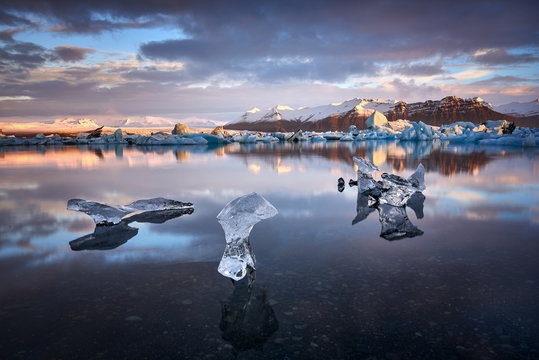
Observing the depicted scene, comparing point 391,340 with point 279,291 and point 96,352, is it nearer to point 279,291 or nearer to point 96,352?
point 279,291

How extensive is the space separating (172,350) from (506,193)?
6699 mm

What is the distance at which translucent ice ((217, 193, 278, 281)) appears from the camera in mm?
2793

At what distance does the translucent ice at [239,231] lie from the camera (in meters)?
2.79

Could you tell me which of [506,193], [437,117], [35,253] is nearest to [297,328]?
[35,253]

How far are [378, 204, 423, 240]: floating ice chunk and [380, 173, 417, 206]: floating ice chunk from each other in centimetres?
11

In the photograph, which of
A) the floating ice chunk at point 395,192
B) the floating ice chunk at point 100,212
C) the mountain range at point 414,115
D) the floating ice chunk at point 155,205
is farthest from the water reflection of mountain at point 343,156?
the mountain range at point 414,115

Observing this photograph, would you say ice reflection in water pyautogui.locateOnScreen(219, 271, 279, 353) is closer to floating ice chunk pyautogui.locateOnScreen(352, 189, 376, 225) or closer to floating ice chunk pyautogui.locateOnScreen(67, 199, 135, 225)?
floating ice chunk pyautogui.locateOnScreen(352, 189, 376, 225)

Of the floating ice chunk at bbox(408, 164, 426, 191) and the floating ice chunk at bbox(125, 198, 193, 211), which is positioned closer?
the floating ice chunk at bbox(125, 198, 193, 211)

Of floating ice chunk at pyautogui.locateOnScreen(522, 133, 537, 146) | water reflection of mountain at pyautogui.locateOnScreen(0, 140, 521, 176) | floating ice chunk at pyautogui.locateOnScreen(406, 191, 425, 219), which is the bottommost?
floating ice chunk at pyautogui.locateOnScreen(406, 191, 425, 219)

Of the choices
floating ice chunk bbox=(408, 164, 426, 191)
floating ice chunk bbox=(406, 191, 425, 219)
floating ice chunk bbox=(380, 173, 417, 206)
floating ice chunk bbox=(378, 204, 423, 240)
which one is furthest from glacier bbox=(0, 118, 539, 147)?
floating ice chunk bbox=(378, 204, 423, 240)

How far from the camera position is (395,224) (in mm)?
4340

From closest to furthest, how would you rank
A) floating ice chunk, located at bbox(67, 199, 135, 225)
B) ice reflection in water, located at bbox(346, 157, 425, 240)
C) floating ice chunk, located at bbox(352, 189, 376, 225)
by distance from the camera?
ice reflection in water, located at bbox(346, 157, 425, 240) → floating ice chunk, located at bbox(67, 199, 135, 225) → floating ice chunk, located at bbox(352, 189, 376, 225)

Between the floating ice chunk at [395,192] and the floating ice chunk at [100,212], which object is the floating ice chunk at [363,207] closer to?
the floating ice chunk at [395,192]

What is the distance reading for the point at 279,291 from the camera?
257cm
